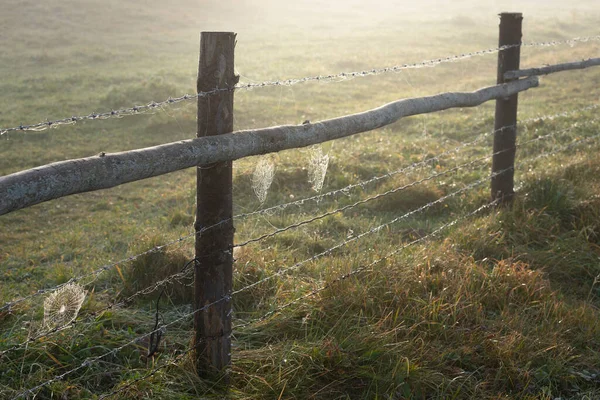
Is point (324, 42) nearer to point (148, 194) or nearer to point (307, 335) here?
point (148, 194)

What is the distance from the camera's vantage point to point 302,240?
598cm

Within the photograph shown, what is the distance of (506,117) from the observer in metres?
6.03

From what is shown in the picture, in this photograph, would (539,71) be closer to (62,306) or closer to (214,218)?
(214,218)

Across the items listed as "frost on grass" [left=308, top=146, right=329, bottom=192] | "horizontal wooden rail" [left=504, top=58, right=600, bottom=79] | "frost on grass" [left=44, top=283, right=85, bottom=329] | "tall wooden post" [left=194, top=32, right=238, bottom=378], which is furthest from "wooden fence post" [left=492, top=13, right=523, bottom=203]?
"frost on grass" [left=44, top=283, right=85, bottom=329]

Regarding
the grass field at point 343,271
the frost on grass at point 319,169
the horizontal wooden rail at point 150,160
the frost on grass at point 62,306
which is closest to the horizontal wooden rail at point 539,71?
the grass field at point 343,271

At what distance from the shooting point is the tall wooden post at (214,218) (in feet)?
10.2

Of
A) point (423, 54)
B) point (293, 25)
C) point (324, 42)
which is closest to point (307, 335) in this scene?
point (423, 54)

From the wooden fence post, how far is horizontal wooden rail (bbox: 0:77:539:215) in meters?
2.21

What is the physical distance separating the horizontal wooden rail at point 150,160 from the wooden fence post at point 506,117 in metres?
2.21

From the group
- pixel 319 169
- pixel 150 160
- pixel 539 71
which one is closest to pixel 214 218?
pixel 150 160

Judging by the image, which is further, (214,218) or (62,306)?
(62,306)

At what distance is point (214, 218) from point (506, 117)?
3768 mm

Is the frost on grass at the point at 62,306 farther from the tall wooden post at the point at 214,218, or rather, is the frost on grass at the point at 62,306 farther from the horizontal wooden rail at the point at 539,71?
the horizontal wooden rail at the point at 539,71

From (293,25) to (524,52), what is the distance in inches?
638
